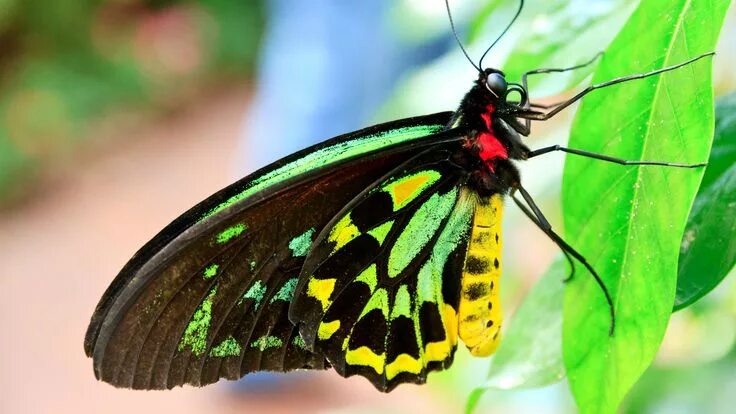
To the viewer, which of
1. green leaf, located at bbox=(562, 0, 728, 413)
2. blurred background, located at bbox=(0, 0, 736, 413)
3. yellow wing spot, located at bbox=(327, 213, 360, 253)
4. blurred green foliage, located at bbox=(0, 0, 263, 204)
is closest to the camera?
green leaf, located at bbox=(562, 0, 728, 413)

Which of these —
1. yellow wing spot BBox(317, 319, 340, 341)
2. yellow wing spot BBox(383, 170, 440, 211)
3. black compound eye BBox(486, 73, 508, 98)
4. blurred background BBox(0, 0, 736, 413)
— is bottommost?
yellow wing spot BBox(317, 319, 340, 341)

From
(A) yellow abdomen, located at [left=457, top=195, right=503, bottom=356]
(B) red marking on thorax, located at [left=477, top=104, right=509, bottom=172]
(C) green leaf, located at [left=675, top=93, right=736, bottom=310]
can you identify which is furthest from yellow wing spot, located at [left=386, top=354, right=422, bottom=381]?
(C) green leaf, located at [left=675, top=93, right=736, bottom=310]

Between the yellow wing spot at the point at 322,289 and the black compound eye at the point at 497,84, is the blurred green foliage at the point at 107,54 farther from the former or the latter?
the black compound eye at the point at 497,84

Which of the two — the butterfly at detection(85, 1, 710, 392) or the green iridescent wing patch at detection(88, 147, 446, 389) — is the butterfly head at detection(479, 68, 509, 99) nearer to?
the butterfly at detection(85, 1, 710, 392)

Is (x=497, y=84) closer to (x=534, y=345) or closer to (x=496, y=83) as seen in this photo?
(x=496, y=83)

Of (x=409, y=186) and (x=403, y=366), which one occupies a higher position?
(x=409, y=186)

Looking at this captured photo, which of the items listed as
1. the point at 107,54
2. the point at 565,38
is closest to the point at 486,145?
the point at 565,38
